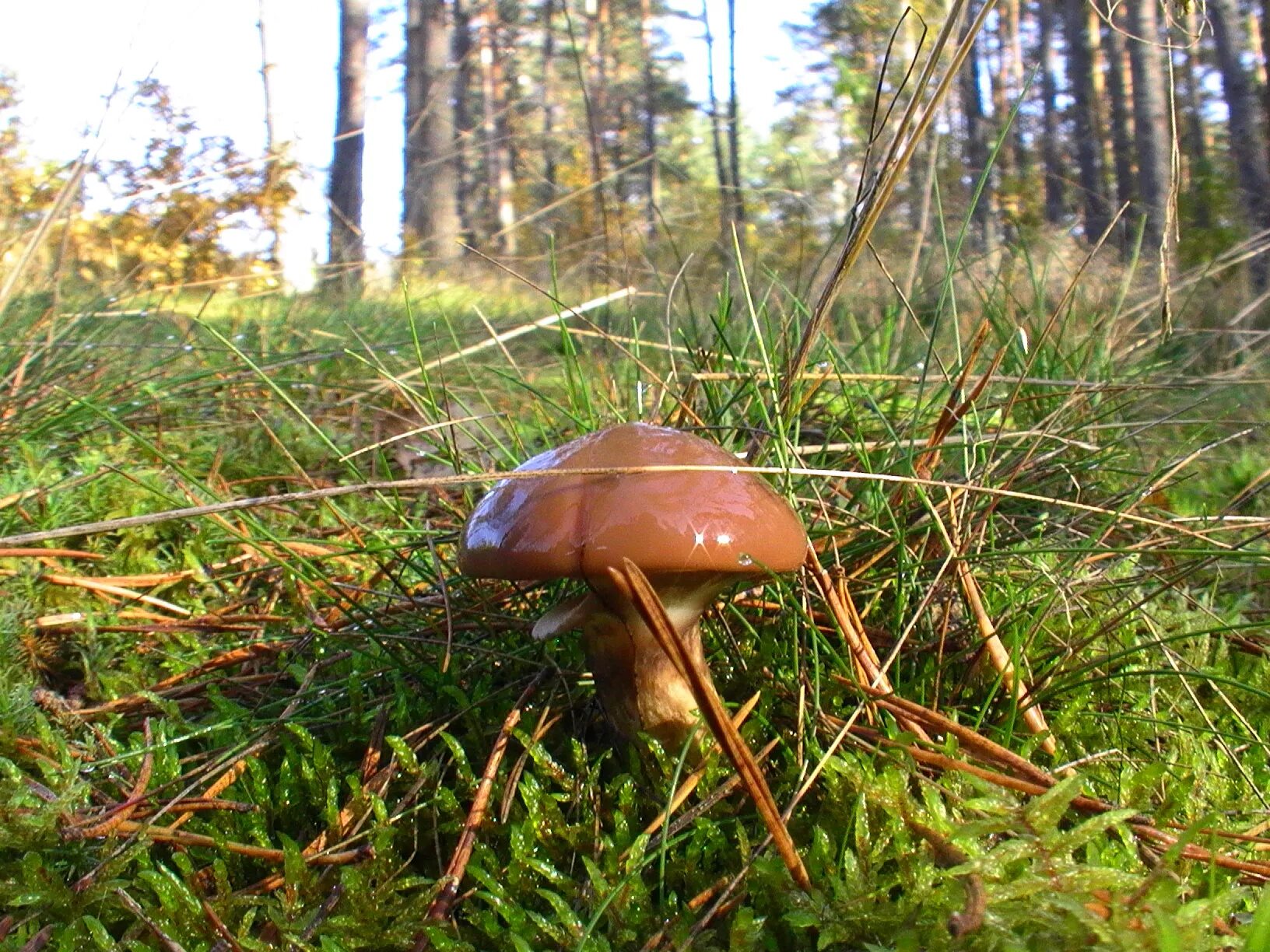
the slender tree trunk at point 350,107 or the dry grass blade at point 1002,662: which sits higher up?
the slender tree trunk at point 350,107

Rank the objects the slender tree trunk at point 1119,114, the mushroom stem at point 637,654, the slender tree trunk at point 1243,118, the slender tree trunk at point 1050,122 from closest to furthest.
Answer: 1. the mushroom stem at point 637,654
2. the slender tree trunk at point 1243,118
3. the slender tree trunk at point 1119,114
4. the slender tree trunk at point 1050,122

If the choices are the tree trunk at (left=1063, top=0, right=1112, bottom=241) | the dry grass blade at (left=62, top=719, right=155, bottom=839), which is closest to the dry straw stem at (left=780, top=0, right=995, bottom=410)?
the dry grass blade at (left=62, top=719, right=155, bottom=839)

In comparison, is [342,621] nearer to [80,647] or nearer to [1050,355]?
[80,647]

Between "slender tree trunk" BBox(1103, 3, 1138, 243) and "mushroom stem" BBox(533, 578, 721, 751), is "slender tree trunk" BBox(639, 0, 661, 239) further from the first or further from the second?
"mushroom stem" BBox(533, 578, 721, 751)

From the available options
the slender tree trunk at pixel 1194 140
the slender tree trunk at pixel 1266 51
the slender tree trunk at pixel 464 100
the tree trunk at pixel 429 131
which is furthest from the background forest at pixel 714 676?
the slender tree trunk at pixel 1194 140

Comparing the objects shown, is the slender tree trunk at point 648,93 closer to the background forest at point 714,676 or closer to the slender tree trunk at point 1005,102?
the slender tree trunk at point 1005,102
